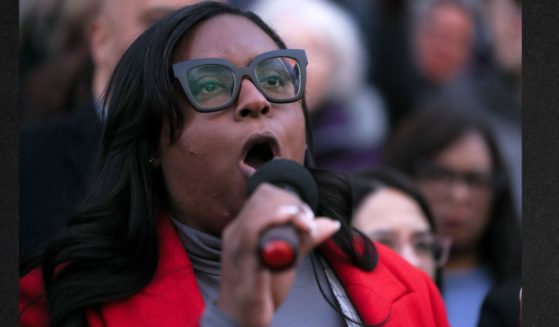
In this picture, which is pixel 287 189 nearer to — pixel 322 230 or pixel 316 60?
pixel 322 230

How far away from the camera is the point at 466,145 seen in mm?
4770

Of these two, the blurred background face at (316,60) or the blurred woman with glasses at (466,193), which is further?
the blurred background face at (316,60)

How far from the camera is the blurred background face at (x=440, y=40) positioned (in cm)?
649

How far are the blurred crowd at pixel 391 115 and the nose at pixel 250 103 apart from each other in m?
0.55

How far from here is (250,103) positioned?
2.29 metres

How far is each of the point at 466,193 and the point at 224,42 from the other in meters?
2.44

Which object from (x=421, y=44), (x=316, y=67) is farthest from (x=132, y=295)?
(x=421, y=44)

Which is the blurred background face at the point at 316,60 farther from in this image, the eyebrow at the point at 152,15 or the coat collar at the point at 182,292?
the coat collar at the point at 182,292

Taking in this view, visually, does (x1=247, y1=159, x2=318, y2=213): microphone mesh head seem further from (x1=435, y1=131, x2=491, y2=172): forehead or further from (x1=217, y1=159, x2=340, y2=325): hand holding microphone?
(x1=435, y1=131, x2=491, y2=172): forehead

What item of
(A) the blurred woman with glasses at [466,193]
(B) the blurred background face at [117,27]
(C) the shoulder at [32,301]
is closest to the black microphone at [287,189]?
(C) the shoulder at [32,301]

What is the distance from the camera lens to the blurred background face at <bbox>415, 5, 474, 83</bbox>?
649 cm

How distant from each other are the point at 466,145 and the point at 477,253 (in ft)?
1.65

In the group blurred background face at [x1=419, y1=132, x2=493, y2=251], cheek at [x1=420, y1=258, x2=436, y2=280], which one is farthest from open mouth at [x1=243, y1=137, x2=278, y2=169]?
blurred background face at [x1=419, y1=132, x2=493, y2=251]

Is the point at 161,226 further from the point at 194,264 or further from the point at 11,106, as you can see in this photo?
the point at 11,106
